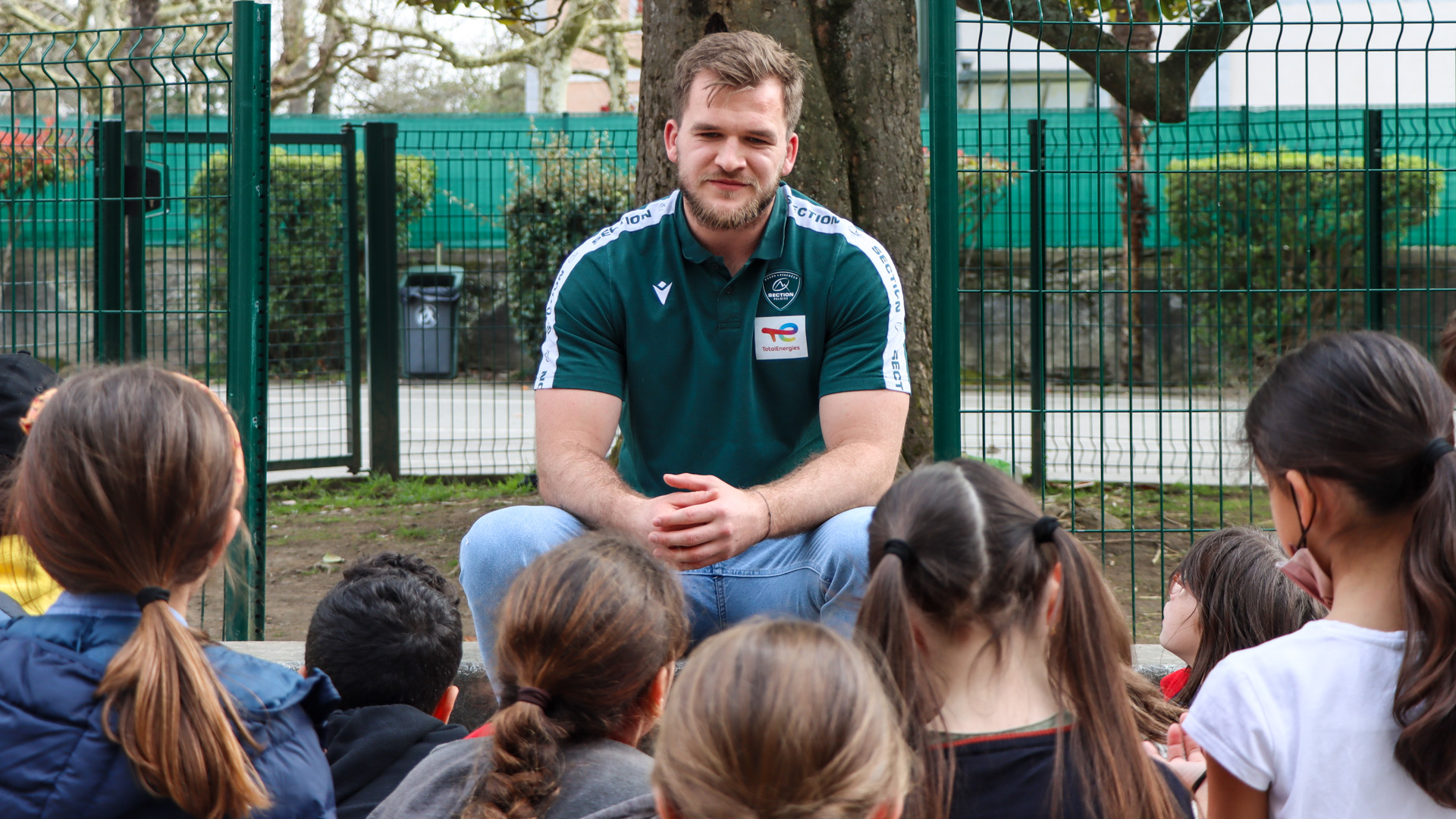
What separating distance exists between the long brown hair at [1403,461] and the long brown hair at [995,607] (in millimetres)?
310

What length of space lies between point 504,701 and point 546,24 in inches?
886

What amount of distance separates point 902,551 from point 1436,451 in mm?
672

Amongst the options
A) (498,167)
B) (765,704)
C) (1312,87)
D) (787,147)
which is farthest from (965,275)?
(1312,87)

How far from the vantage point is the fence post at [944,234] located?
3213mm

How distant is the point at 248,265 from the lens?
3.49 meters

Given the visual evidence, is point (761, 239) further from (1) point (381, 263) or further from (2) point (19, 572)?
(1) point (381, 263)

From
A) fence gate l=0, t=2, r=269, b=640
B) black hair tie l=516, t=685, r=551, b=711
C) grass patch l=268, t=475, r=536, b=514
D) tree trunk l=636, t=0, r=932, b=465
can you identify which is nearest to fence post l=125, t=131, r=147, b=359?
fence gate l=0, t=2, r=269, b=640

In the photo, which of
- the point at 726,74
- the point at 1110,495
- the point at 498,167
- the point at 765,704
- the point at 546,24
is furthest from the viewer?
the point at 546,24

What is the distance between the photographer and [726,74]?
2.76 meters

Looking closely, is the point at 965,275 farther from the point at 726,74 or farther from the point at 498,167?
the point at 726,74

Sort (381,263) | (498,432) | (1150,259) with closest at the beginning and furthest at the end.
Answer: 1. (381,263)
2. (498,432)
3. (1150,259)

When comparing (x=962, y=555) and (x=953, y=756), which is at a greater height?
(x=962, y=555)

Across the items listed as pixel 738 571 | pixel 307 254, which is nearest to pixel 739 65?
pixel 738 571

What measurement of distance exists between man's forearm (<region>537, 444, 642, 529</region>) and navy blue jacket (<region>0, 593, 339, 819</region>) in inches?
39.5
